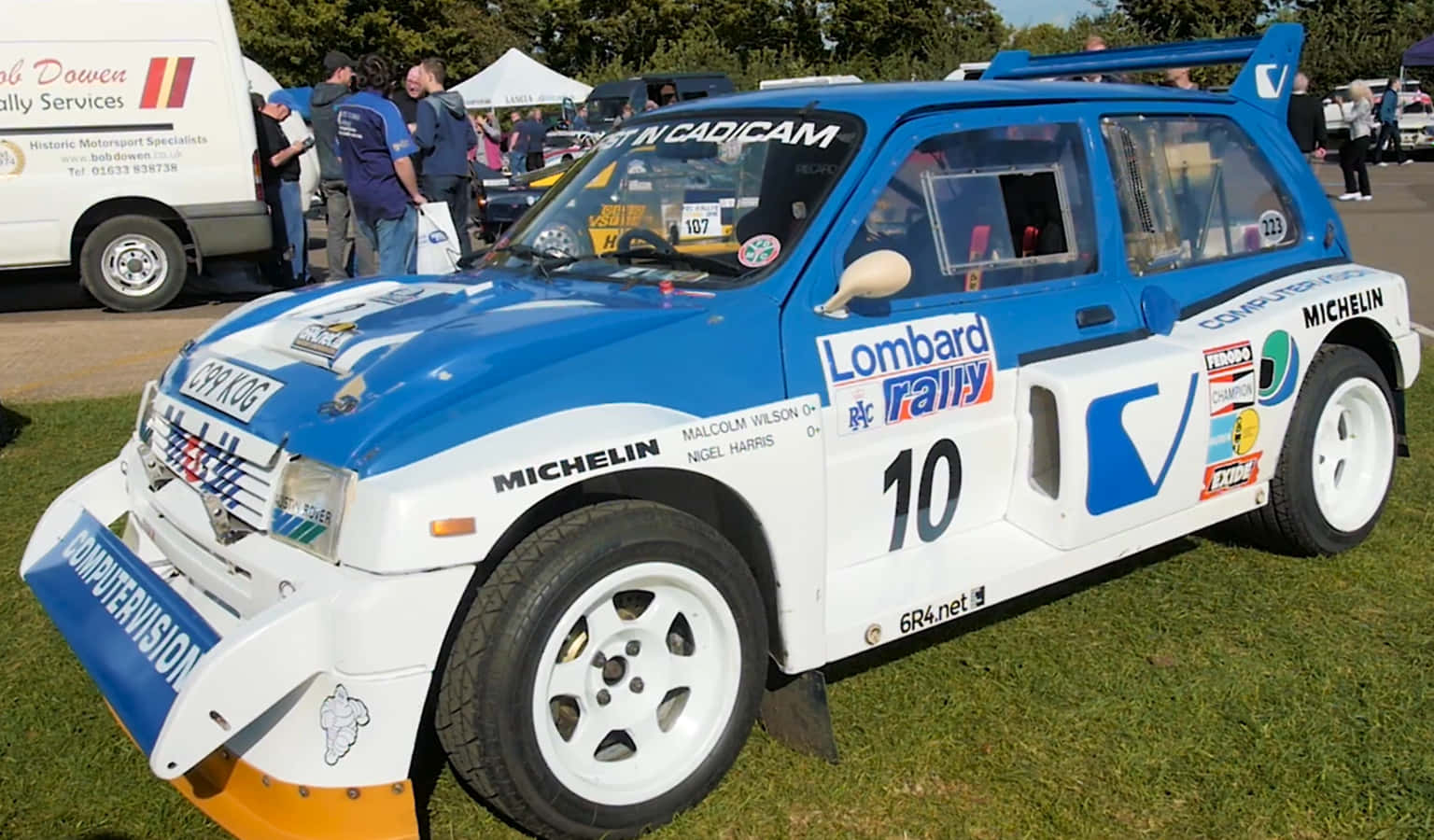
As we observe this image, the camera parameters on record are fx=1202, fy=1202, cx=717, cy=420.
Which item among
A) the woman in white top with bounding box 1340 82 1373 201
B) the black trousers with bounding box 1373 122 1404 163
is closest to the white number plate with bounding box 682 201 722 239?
the woman in white top with bounding box 1340 82 1373 201

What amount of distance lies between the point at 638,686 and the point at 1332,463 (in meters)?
3.21

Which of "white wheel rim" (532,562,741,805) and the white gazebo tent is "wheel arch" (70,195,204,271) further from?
the white gazebo tent

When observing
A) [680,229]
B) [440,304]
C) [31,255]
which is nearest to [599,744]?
[440,304]

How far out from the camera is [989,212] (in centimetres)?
378

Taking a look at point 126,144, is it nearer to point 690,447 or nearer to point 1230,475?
point 690,447

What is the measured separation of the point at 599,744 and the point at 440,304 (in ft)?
4.49

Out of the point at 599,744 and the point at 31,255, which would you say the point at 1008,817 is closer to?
the point at 599,744

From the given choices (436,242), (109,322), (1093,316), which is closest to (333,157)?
(109,322)

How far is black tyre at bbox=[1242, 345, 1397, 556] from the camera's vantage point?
4.46 m

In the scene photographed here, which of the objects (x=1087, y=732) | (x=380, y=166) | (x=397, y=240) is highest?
(x=380, y=166)

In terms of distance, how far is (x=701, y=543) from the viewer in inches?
116

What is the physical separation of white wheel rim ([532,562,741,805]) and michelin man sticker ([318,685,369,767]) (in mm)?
396

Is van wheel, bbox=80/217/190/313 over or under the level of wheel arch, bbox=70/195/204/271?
under

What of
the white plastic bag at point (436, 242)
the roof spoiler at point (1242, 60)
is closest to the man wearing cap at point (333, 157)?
the white plastic bag at point (436, 242)
